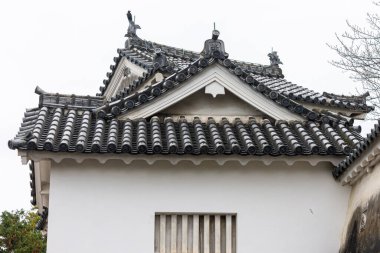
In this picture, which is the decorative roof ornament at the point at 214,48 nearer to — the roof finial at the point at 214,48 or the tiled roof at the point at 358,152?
the roof finial at the point at 214,48

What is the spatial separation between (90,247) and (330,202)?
12.6ft

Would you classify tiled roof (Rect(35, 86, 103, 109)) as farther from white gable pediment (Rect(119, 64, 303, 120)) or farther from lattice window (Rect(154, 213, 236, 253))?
lattice window (Rect(154, 213, 236, 253))

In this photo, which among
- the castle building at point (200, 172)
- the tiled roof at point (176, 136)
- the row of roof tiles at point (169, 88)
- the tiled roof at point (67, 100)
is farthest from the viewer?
the tiled roof at point (67, 100)

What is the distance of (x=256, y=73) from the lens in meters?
20.4

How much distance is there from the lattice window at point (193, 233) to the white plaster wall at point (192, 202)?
0.49ft

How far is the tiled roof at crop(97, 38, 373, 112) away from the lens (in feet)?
50.8

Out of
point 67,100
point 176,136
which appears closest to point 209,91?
point 176,136

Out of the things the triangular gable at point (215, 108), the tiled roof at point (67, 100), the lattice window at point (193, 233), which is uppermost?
the tiled roof at point (67, 100)

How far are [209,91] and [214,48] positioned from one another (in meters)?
0.80

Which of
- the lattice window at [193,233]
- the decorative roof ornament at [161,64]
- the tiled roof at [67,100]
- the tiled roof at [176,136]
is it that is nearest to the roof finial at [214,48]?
the tiled roof at [176,136]

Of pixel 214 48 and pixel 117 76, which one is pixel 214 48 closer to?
pixel 214 48

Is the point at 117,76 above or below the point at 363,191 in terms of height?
above

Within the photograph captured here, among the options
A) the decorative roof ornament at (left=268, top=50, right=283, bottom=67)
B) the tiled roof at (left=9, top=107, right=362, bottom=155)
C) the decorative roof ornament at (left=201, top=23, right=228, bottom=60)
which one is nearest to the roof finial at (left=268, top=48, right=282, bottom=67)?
the decorative roof ornament at (left=268, top=50, right=283, bottom=67)

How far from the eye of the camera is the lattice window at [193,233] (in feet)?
36.9
